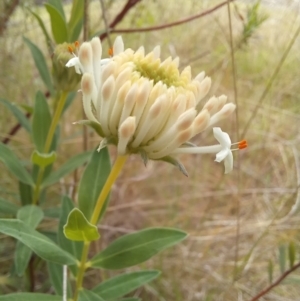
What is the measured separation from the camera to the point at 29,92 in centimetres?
164

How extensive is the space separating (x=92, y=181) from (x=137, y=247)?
16cm

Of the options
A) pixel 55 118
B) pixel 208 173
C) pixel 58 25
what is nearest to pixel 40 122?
pixel 55 118

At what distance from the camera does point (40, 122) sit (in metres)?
0.98

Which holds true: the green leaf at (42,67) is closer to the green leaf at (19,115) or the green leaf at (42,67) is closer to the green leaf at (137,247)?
the green leaf at (19,115)

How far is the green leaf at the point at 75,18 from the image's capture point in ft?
3.02

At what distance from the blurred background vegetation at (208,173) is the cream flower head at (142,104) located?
40 cm

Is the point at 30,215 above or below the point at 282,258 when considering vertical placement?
above

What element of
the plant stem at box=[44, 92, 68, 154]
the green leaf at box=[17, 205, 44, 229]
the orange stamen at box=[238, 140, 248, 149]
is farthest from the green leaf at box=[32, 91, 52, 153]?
the orange stamen at box=[238, 140, 248, 149]

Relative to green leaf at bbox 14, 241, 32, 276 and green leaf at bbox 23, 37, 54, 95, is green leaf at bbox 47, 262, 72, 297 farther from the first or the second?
green leaf at bbox 23, 37, 54, 95

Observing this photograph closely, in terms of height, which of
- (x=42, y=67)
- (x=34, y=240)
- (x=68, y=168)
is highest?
(x=42, y=67)

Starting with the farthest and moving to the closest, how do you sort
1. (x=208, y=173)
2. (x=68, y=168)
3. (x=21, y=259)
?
(x=208, y=173), (x=68, y=168), (x=21, y=259)

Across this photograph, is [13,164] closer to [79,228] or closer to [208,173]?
[79,228]

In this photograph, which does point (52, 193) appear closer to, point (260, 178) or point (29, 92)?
point (29, 92)

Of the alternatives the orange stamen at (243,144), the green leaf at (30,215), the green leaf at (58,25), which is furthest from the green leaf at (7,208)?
the orange stamen at (243,144)
